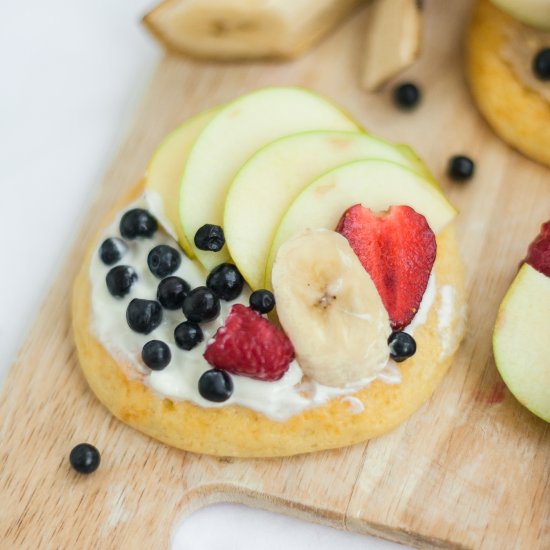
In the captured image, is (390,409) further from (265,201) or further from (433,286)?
(265,201)

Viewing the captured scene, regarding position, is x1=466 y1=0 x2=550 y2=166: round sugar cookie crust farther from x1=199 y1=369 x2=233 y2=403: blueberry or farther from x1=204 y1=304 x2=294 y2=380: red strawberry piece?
x1=199 y1=369 x2=233 y2=403: blueberry

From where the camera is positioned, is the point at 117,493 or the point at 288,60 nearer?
the point at 117,493

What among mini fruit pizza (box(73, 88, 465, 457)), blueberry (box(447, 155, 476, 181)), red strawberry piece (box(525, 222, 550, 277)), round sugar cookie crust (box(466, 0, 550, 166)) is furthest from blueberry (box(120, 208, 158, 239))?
round sugar cookie crust (box(466, 0, 550, 166))

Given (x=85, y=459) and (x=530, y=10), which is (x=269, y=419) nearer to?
(x=85, y=459)

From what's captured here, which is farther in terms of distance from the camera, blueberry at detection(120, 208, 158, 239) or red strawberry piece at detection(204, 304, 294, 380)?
blueberry at detection(120, 208, 158, 239)

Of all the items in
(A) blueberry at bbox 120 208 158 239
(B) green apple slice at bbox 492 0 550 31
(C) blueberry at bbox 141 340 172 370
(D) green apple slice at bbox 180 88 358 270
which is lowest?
(C) blueberry at bbox 141 340 172 370

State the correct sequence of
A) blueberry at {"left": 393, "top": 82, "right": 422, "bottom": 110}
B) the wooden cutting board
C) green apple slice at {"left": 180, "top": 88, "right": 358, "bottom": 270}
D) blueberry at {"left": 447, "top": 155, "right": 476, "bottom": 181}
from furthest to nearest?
blueberry at {"left": 393, "top": 82, "right": 422, "bottom": 110} → blueberry at {"left": 447, "top": 155, "right": 476, "bottom": 181} → green apple slice at {"left": 180, "top": 88, "right": 358, "bottom": 270} → the wooden cutting board

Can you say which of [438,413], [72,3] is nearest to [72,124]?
[72,3]

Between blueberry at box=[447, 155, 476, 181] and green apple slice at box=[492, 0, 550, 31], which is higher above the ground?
green apple slice at box=[492, 0, 550, 31]
